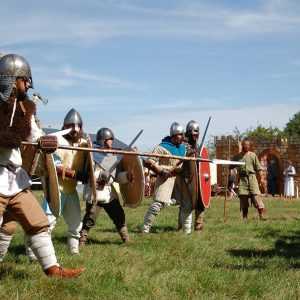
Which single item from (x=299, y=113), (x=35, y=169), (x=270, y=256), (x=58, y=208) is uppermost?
(x=299, y=113)

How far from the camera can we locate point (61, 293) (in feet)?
13.4

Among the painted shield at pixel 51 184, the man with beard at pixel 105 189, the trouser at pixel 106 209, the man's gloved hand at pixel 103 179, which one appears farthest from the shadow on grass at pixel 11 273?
the trouser at pixel 106 209

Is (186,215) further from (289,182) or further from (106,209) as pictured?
(289,182)

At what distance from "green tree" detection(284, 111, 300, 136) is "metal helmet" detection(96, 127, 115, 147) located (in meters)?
47.6

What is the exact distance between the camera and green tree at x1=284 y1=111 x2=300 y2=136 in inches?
2112

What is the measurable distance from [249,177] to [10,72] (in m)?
6.48

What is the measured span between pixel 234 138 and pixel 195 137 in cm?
1644

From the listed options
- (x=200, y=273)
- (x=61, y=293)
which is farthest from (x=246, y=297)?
(x=61, y=293)

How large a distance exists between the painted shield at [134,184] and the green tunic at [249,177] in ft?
13.1

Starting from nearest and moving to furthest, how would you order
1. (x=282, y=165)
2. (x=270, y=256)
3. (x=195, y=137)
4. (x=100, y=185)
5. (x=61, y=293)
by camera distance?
(x=61, y=293) < (x=270, y=256) < (x=100, y=185) < (x=195, y=137) < (x=282, y=165)

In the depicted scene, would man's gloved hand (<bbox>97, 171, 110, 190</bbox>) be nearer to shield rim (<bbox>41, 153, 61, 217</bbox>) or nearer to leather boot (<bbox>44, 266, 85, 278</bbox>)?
shield rim (<bbox>41, 153, 61, 217</bbox>)

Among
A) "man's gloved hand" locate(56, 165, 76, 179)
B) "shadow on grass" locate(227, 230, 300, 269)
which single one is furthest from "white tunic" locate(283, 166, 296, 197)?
"man's gloved hand" locate(56, 165, 76, 179)

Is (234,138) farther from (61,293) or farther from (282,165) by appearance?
(61,293)

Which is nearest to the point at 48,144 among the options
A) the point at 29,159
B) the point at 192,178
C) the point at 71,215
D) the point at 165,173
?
the point at 29,159
